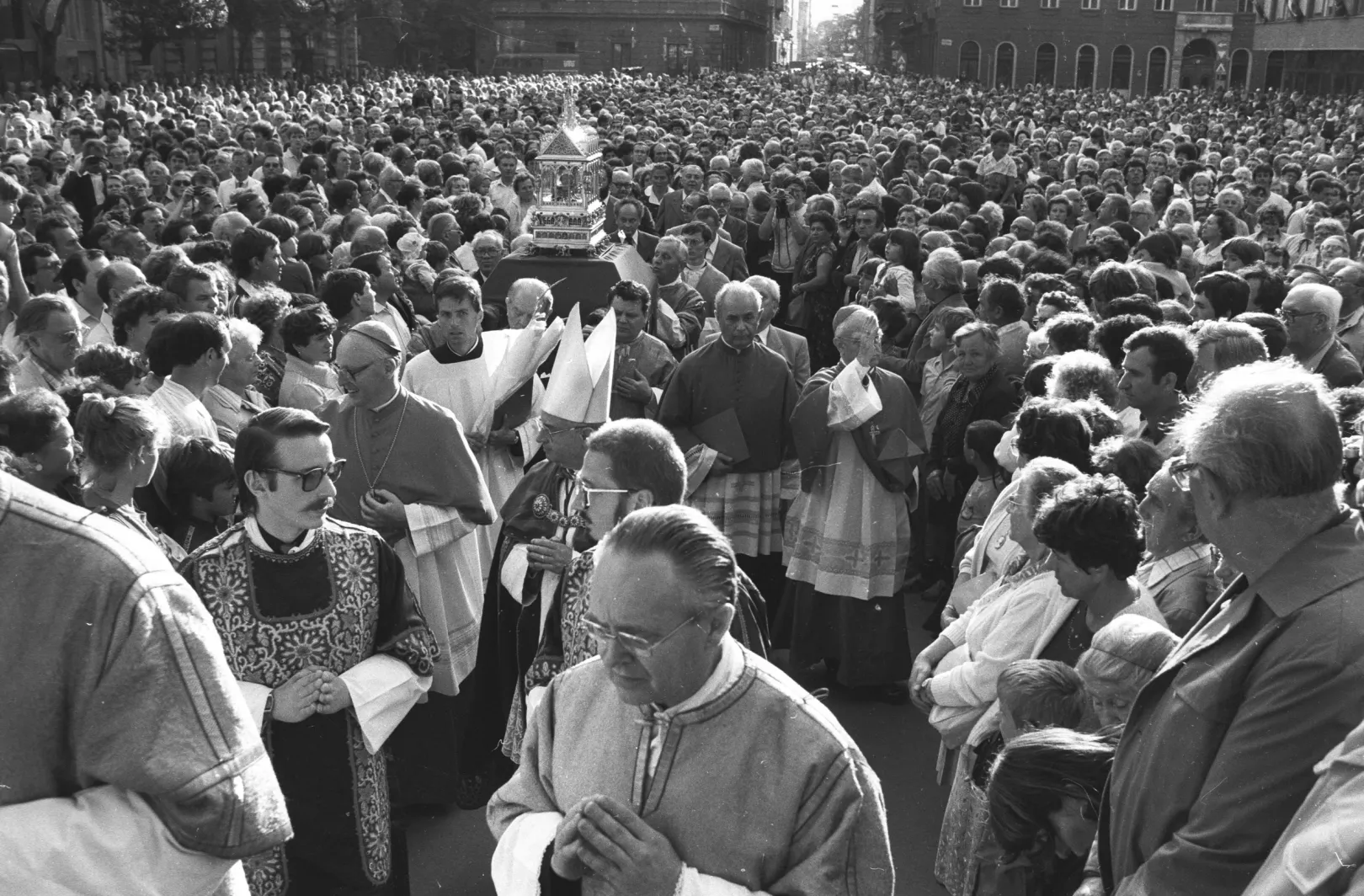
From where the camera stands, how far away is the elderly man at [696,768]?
204 centimetres

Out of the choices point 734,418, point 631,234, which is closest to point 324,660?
point 734,418

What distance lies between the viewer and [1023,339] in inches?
264

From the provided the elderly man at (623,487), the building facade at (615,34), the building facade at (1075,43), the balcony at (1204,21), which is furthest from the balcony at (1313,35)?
the elderly man at (623,487)

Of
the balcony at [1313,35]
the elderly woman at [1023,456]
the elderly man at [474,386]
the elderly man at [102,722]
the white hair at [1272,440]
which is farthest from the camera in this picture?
the balcony at [1313,35]

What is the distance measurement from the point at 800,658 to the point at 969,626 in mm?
2362

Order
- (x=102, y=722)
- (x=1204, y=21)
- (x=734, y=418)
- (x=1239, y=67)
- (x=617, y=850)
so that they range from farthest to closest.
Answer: (x=1204, y=21) < (x=1239, y=67) < (x=734, y=418) < (x=617, y=850) < (x=102, y=722)

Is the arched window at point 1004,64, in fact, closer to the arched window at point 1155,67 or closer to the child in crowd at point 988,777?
the arched window at point 1155,67

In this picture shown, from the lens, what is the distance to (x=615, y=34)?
72000 mm

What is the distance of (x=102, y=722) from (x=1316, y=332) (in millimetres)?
5808

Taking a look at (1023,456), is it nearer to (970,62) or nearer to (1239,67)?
(1239,67)

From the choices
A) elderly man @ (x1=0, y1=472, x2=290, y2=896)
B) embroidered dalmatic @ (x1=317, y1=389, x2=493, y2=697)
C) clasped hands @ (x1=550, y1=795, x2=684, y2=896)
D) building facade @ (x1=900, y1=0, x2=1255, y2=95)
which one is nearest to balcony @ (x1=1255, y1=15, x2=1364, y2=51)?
building facade @ (x1=900, y1=0, x2=1255, y2=95)

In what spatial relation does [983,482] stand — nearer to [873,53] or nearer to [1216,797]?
[1216,797]

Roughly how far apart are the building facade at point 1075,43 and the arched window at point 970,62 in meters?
0.05

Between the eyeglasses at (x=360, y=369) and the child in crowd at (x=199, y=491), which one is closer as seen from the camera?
the child in crowd at (x=199, y=491)
